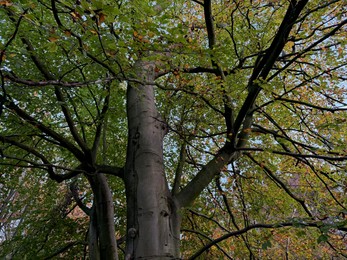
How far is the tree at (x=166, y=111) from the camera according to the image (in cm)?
196

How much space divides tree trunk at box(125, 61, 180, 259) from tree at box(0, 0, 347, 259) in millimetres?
10

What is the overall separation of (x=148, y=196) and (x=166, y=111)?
175 centimetres

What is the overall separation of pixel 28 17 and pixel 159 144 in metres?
1.53

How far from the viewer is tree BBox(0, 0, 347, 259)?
1.96 m

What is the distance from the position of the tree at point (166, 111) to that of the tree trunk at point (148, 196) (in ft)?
0.03

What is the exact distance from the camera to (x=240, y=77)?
151 inches

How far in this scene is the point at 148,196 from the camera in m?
2.11

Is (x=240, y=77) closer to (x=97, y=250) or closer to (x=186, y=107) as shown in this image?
(x=186, y=107)

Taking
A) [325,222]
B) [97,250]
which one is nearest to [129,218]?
[325,222]

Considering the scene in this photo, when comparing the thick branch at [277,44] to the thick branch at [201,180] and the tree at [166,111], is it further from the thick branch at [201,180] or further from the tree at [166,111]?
the thick branch at [201,180]

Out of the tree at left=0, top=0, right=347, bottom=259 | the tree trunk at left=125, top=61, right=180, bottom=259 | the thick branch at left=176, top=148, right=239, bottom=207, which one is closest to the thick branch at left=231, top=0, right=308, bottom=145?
the tree at left=0, top=0, right=347, bottom=259

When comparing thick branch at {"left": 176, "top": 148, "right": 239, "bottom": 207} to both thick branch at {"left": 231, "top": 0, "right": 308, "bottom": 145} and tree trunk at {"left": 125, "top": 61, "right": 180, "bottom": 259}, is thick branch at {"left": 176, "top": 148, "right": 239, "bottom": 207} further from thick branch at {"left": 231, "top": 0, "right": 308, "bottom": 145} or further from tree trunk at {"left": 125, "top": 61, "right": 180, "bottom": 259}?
thick branch at {"left": 231, "top": 0, "right": 308, "bottom": 145}

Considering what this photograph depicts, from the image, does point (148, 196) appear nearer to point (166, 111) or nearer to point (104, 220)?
point (104, 220)

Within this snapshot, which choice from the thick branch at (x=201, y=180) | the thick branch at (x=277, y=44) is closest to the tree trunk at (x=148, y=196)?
the thick branch at (x=201, y=180)
